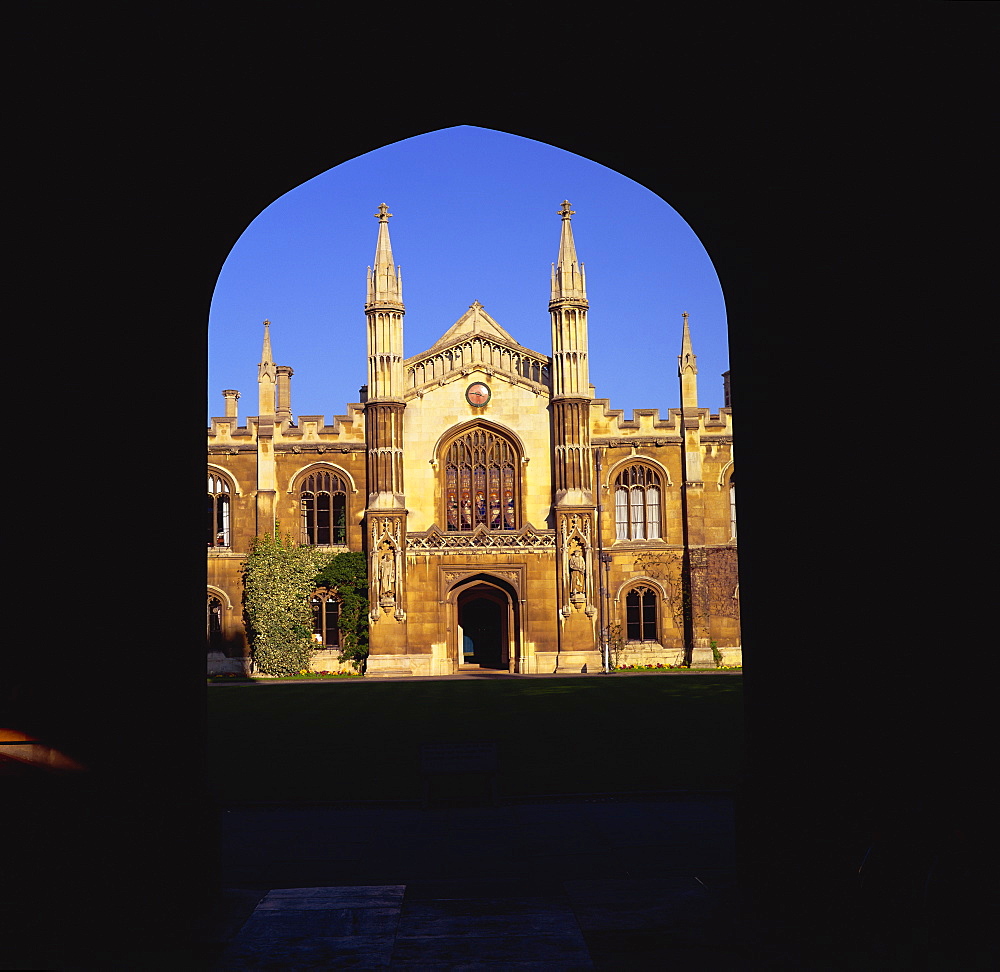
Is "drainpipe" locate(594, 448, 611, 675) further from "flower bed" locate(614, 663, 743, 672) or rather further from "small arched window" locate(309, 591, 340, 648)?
"small arched window" locate(309, 591, 340, 648)

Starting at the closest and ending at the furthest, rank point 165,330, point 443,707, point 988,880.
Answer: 1. point 988,880
2. point 165,330
3. point 443,707

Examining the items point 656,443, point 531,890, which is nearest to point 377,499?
point 656,443

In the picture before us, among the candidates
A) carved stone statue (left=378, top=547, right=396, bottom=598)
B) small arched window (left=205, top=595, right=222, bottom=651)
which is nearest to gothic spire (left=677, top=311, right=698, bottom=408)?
carved stone statue (left=378, top=547, right=396, bottom=598)

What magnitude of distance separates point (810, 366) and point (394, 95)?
2555 mm

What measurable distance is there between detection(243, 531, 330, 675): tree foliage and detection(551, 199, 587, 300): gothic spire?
11.4m

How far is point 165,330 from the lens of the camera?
17.9 ft

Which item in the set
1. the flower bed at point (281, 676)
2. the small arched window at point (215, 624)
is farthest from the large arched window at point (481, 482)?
the small arched window at point (215, 624)

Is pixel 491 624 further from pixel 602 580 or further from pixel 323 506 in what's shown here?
pixel 323 506

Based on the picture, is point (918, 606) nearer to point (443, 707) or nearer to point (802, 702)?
point (802, 702)

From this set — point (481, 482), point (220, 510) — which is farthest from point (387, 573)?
point (220, 510)

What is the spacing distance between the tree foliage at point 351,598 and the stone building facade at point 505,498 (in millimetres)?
544

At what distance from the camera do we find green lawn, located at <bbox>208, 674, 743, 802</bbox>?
34.6 ft

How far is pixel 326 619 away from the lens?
34.2m

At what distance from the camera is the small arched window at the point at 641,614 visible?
3422 centimetres
